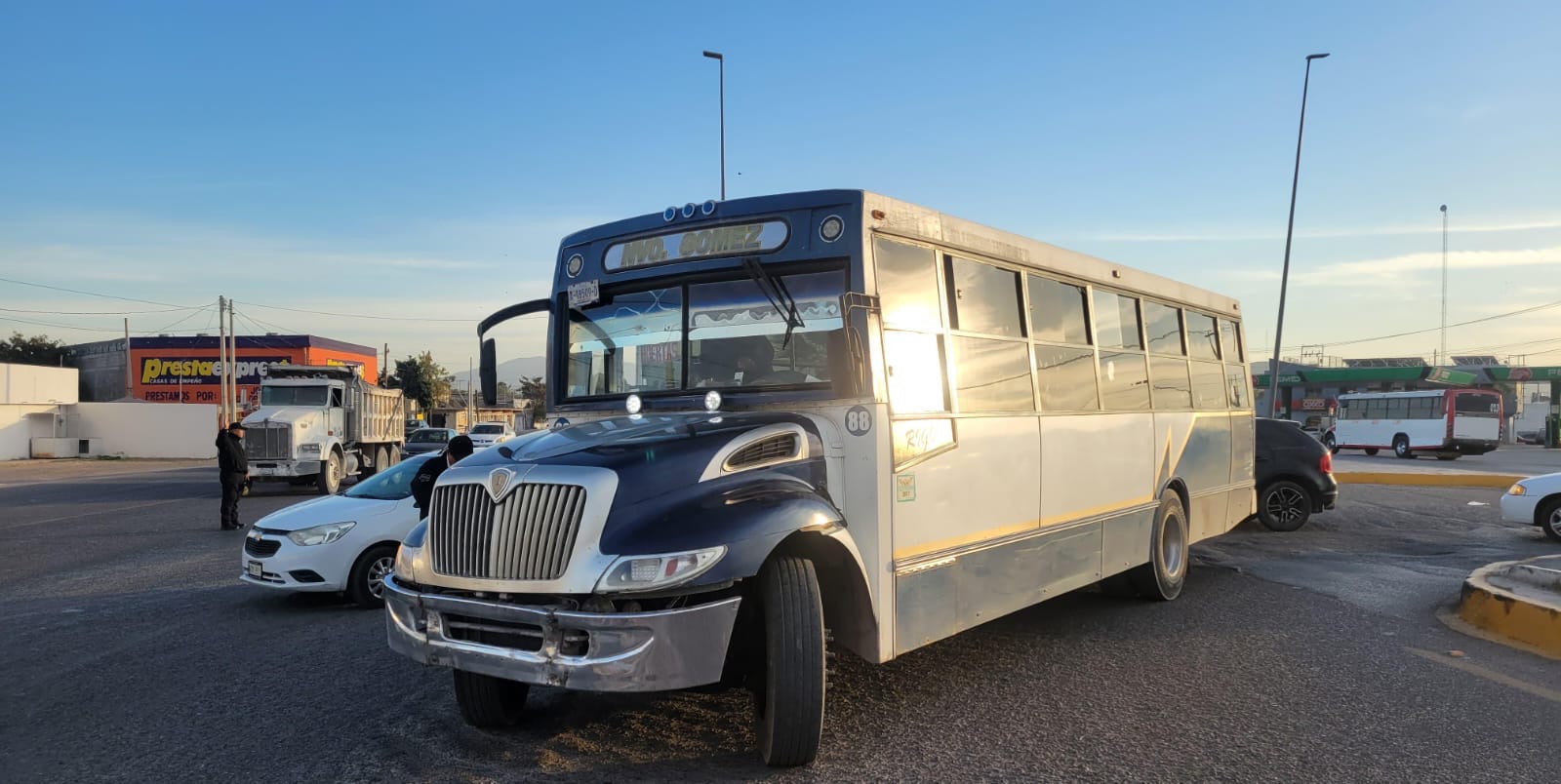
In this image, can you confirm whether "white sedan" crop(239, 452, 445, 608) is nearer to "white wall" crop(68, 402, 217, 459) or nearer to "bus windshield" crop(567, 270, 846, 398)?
"bus windshield" crop(567, 270, 846, 398)

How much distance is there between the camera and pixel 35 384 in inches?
1933

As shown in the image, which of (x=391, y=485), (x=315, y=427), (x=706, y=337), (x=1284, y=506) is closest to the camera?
(x=706, y=337)

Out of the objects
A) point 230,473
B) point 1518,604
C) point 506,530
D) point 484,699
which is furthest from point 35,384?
point 1518,604

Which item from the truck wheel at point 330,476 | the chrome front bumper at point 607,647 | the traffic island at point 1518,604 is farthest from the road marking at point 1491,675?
the truck wheel at point 330,476

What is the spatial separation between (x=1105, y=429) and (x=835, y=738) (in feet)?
12.0

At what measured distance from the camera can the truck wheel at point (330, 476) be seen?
74.7 feet

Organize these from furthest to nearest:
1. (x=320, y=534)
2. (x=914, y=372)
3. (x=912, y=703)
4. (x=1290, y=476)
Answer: (x=1290, y=476), (x=320, y=534), (x=912, y=703), (x=914, y=372)

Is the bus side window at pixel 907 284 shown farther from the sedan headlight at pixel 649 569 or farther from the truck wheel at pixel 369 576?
the truck wheel at pixel 369 576

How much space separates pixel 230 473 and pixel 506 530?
13.2m

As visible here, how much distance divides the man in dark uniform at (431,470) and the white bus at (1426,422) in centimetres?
3930

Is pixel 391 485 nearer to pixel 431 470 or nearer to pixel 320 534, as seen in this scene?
pixel 320 534

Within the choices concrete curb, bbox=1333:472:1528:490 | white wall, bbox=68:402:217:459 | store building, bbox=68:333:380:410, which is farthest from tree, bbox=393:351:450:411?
concrete curb, bbox=1333:472:1528:490

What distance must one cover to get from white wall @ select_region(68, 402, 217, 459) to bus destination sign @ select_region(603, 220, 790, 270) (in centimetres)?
4892

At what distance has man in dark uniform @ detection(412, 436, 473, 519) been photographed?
275 inches
